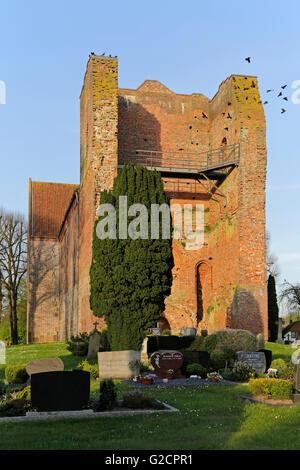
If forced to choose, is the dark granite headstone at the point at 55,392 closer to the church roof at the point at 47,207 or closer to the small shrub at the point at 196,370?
the small shrub at the point at 196,370

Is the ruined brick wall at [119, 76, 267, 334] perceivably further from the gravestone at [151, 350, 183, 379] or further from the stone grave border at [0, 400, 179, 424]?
the stone grave border at [0, 400, 179, 424]

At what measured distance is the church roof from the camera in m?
45.9

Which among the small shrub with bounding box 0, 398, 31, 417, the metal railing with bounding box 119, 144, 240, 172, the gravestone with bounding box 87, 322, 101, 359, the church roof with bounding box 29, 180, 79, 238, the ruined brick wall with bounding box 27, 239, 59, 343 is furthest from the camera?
the church roof with bounding box 29, 180, 79, 238

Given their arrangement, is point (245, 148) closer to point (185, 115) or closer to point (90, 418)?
point (185, 115)

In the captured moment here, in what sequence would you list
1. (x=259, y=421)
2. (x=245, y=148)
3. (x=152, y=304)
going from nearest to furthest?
(x=259, y=421)
(x=152, y=304)
(x=245, y=148)

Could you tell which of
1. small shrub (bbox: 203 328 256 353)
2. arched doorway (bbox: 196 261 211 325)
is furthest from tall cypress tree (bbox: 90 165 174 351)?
arched doorway (bbox: 196 261 211 325)

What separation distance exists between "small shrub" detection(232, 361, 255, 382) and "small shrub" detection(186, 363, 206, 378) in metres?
0.90

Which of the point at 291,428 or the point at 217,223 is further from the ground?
the point at 217,223

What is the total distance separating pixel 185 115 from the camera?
3080cm

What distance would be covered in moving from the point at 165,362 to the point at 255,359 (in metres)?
2.70

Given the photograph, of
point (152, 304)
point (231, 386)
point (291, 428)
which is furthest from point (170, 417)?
point (152, 304)

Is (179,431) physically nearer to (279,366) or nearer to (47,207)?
(279,366)

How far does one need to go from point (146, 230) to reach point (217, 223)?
9839 millimetres

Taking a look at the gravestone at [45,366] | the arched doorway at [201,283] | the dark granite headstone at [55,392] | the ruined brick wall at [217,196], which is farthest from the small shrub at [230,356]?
the arched doorway at [201,283]
